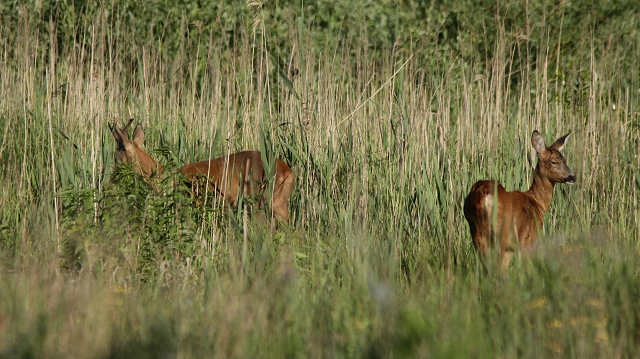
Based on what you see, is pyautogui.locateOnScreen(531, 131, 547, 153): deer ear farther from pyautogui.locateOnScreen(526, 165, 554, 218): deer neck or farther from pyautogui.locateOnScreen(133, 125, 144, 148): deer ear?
pyautogui.locateOnScreen(133, 125, 144, 148): deer ear

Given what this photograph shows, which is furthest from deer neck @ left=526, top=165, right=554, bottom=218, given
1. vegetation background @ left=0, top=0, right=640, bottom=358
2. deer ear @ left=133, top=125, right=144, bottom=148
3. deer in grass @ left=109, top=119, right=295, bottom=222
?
deer ear @ left=133, top=125, right=144, bottom=148

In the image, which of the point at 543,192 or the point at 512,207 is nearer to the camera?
the point at 512,207

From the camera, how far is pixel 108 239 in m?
3.91

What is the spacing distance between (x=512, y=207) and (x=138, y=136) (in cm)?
309

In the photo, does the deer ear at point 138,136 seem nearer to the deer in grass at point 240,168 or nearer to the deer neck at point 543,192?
the deer in grass at point 240,168

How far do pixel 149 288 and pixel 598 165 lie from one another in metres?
3.37

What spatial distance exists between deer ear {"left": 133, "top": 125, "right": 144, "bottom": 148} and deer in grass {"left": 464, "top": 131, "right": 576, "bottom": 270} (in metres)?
2.86

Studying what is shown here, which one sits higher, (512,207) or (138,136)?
(138,136)

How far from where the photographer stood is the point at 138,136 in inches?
249

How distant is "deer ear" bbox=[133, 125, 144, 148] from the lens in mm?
6293

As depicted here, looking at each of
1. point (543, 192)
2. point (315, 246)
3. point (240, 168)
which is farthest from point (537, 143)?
point (240, 168)

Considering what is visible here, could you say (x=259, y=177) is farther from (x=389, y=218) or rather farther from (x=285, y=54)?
(x=285, y=54)

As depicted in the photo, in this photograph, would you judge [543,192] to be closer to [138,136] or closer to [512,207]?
[512,207]

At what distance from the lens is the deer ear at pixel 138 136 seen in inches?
248
